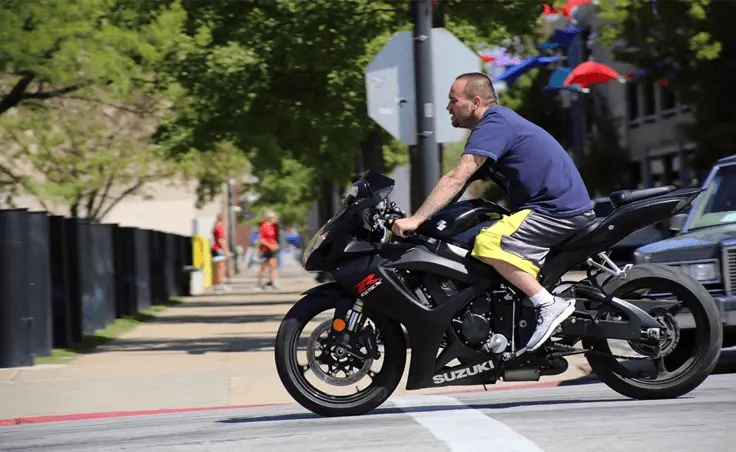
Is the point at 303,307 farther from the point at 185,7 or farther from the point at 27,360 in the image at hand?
the point at 185,7

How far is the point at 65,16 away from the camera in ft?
52.2

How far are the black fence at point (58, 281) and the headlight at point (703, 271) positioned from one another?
6.40 meters

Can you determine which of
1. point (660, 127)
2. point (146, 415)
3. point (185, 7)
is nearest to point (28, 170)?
point (660, 127)

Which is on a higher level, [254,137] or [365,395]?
[254,137]

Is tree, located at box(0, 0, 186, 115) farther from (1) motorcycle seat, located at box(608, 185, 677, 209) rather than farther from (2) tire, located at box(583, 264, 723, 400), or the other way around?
(2) tire, located at box(583, 264, 723, 400)

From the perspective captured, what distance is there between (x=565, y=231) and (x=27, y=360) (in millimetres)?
7234

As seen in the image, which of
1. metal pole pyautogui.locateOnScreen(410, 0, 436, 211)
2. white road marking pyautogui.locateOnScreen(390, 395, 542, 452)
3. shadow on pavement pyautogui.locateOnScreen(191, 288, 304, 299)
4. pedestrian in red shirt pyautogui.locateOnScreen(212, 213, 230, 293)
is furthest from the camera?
pedestrian in red shirt pyautogui.locateOnScreen(212, 213, 230, 293)

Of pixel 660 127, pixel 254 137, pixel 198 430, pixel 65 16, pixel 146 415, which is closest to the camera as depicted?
pixel 198 430

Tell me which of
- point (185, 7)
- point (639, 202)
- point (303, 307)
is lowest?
point (303, 307)

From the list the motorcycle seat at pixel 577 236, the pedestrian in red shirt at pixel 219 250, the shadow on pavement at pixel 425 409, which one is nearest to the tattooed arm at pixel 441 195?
the motorcycle seat at pixel 577 236

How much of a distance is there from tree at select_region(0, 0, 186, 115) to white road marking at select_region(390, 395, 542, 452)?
8.13m

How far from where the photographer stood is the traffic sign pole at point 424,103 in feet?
42.7

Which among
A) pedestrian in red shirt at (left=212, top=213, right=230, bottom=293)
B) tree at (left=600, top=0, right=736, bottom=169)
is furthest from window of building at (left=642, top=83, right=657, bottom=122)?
pedestrian in red shirt at (left=212, top=213, right=230, bottom=293)

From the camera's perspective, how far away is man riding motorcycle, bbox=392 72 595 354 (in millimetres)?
7840
